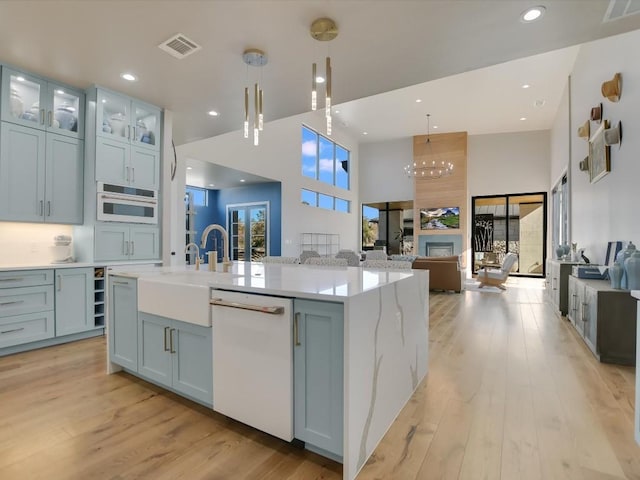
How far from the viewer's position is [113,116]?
3.93 metres

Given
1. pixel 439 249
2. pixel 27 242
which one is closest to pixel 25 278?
→ pixel 27 242

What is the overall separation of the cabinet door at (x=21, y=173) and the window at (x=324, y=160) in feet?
21.6

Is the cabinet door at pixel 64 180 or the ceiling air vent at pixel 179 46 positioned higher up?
the ceiling air vent at pixel 179 46

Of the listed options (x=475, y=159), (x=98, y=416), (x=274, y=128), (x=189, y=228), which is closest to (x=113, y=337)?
(x=98, y=416)

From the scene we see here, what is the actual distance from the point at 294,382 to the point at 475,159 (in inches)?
464

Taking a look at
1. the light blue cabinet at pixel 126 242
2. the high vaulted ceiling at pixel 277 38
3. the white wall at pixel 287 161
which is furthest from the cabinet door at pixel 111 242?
the white wall at pixel 287 161

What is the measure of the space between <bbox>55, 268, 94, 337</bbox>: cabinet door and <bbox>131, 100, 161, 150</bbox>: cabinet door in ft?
5.73

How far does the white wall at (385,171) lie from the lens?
12.3 metres

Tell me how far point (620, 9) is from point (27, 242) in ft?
19.4

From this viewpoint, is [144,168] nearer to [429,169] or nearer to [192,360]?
[192,360]

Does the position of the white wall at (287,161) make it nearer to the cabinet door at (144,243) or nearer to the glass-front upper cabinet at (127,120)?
the glass-front upper cabinet at (127,120)

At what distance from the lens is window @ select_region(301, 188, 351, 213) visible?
961 centimetres

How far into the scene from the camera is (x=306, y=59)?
3195 millimetres

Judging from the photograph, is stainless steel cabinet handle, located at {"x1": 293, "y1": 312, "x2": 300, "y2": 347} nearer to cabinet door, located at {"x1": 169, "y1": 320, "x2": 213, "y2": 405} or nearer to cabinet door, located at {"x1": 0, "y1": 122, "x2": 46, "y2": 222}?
cabinet door, located at {"x1": 169, "y1": 320, "x2": 213, "y2": 405}
